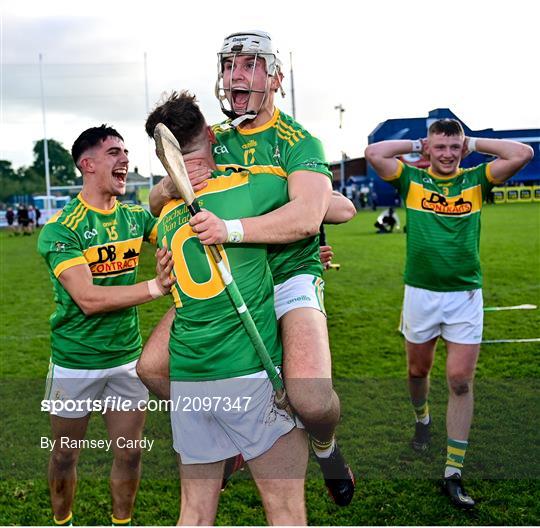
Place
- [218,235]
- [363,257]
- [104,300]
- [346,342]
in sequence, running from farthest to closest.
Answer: [363,257] → [346,342] → [104,300] → [218,235]

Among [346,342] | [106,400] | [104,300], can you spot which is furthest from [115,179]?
[346,342]

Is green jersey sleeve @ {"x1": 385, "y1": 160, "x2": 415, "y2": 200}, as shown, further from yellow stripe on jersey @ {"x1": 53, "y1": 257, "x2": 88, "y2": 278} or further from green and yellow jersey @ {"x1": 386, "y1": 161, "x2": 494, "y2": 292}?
yellow stripe on jersey @ {"x1": 53, "y1": 257, "x2": 88, "y2": 278}

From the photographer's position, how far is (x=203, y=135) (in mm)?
2695

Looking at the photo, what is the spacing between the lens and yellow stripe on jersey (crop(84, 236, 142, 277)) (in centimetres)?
380

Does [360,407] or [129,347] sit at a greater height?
[129,347]

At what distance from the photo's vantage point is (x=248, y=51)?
2916 millimetres

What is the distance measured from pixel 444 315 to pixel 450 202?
2.74 feet

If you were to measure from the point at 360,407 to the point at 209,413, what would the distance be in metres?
3.72

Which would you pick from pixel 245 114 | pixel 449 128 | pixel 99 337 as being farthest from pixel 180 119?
pixel 449 128

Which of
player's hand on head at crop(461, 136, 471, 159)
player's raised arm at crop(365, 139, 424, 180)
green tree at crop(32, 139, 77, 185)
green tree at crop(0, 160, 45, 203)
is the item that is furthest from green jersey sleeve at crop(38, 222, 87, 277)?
green tree at crop(0, 160, 45, 203)

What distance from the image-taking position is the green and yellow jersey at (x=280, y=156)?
2.73 m

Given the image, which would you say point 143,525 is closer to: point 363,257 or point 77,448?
point 77,448

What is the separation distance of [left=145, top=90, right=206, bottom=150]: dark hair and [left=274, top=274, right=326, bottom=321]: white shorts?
786mm

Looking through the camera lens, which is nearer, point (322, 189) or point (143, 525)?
point (322, 189)
